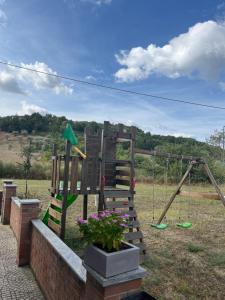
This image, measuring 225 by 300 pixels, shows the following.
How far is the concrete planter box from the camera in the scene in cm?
166

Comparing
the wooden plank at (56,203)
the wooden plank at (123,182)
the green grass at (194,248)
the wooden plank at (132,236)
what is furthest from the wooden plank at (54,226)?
the green grass at (194,248)

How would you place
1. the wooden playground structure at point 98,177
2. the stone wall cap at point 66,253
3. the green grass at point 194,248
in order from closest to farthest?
1. the stone wall cap at point 66,253
2. the wooden playground structure at point 98,177
3. the green grass at point 194,248

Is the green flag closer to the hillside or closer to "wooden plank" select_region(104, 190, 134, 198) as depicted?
"wooden plank" select_region(104, 190, 134, 198)

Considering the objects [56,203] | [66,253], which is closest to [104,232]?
[66,253]

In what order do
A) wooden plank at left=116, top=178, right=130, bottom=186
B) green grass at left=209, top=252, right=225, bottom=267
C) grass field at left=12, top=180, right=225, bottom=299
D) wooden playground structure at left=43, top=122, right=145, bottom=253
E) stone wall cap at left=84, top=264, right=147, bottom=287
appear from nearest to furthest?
1. stone wall cap at left=84, top=264, right=147, bottom=287
2. grass field at left=12, top=180, right=225, bottom=299
3. green grass at left=209, top=252, right=225, bottom=267
4. wooden playground structure at left=43, top=122, right=145, bottom=253
5. wooden plank at left=116, top=178, right=130, bottom=186

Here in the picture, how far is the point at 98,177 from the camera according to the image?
217 inches

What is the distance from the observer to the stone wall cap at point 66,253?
2303mm

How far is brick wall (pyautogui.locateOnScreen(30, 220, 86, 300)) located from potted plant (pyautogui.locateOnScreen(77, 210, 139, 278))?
1.60 ft

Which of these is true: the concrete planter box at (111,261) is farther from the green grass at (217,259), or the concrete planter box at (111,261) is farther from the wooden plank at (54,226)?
the green grass at (217,259)

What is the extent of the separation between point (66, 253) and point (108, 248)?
3.80 ft

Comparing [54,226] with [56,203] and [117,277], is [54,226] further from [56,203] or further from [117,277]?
[117,277]

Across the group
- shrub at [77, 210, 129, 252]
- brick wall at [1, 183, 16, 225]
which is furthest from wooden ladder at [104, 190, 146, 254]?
shrub at [77, 210, 129, 252]

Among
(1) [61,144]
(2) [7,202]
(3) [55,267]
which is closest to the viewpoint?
(3) [55,267]

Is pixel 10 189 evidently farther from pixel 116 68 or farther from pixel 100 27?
pixel 116 68
